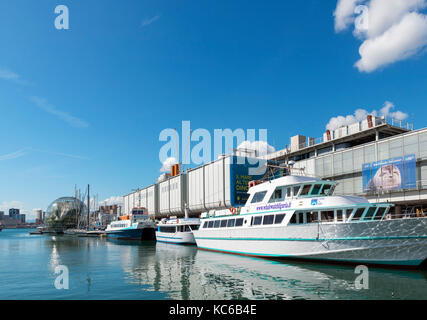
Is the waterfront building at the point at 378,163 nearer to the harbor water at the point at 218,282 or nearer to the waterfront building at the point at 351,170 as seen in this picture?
the waterfront building at the point at 351,170

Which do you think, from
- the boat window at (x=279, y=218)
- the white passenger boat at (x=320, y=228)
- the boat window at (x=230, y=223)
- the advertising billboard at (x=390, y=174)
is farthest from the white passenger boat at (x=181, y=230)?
the advertising billboard at (x=390, y=174)

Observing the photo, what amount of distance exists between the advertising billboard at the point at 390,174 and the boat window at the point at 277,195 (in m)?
18.5

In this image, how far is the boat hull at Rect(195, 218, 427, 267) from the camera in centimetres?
2131

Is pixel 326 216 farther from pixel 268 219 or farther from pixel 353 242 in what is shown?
pixel 268 219

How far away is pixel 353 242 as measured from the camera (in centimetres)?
2286

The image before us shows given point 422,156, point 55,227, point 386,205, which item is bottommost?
point 55,227

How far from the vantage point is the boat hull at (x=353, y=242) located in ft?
69.9

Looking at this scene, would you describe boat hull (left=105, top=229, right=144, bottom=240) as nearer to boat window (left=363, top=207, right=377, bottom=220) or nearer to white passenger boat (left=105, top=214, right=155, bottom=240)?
white passenger boat (left=105, top=214, right=155, bottom=240)

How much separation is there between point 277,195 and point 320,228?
591cm
